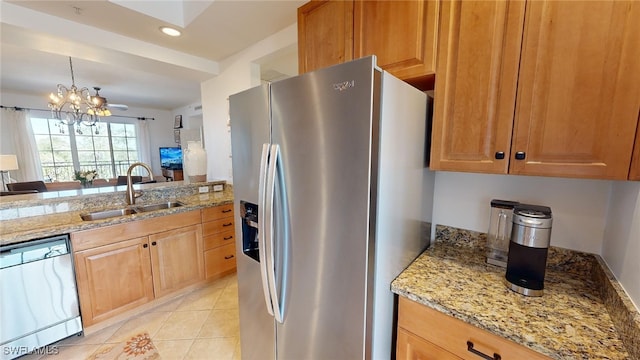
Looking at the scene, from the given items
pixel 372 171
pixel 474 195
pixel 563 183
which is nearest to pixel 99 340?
pixel 372 171

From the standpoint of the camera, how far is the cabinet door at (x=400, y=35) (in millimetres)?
1053

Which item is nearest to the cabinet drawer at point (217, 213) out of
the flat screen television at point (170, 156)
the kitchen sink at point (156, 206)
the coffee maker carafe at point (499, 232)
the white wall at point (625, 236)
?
the kitchen sink at point (156, 206)

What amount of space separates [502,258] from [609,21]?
944 mm

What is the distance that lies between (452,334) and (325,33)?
4.89 feet

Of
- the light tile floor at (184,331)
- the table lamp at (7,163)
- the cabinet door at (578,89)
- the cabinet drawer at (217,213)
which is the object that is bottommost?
the light tile floor at (184,331)

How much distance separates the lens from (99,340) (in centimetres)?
182

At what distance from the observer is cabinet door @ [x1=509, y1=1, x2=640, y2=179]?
2.45 ft

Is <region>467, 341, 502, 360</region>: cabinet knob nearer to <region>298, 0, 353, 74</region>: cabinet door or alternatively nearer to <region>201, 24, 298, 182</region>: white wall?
<region>298, 0, 353, 74</region>: cabinet door

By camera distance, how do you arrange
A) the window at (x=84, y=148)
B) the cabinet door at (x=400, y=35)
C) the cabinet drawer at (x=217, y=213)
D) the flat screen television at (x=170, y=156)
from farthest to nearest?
the flat screen television at (x=170, y=156), the window at (x=84, y=148), the cabinet drawer at (x=217, y=213), the cabinet door at (x=400, y=35)

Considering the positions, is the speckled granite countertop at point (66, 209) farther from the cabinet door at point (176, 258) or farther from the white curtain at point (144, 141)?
the white curtain at point (144, 141)

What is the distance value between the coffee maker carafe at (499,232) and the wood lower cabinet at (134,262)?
229 cm

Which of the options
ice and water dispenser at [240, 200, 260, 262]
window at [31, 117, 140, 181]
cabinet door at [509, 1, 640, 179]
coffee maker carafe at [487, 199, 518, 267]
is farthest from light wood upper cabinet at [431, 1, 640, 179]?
window at [31, 117, 140, 181]

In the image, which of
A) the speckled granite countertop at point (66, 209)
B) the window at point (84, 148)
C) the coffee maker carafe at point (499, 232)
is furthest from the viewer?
the window at point (84, 148)

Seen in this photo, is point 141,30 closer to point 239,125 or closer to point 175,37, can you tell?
point 175,37
